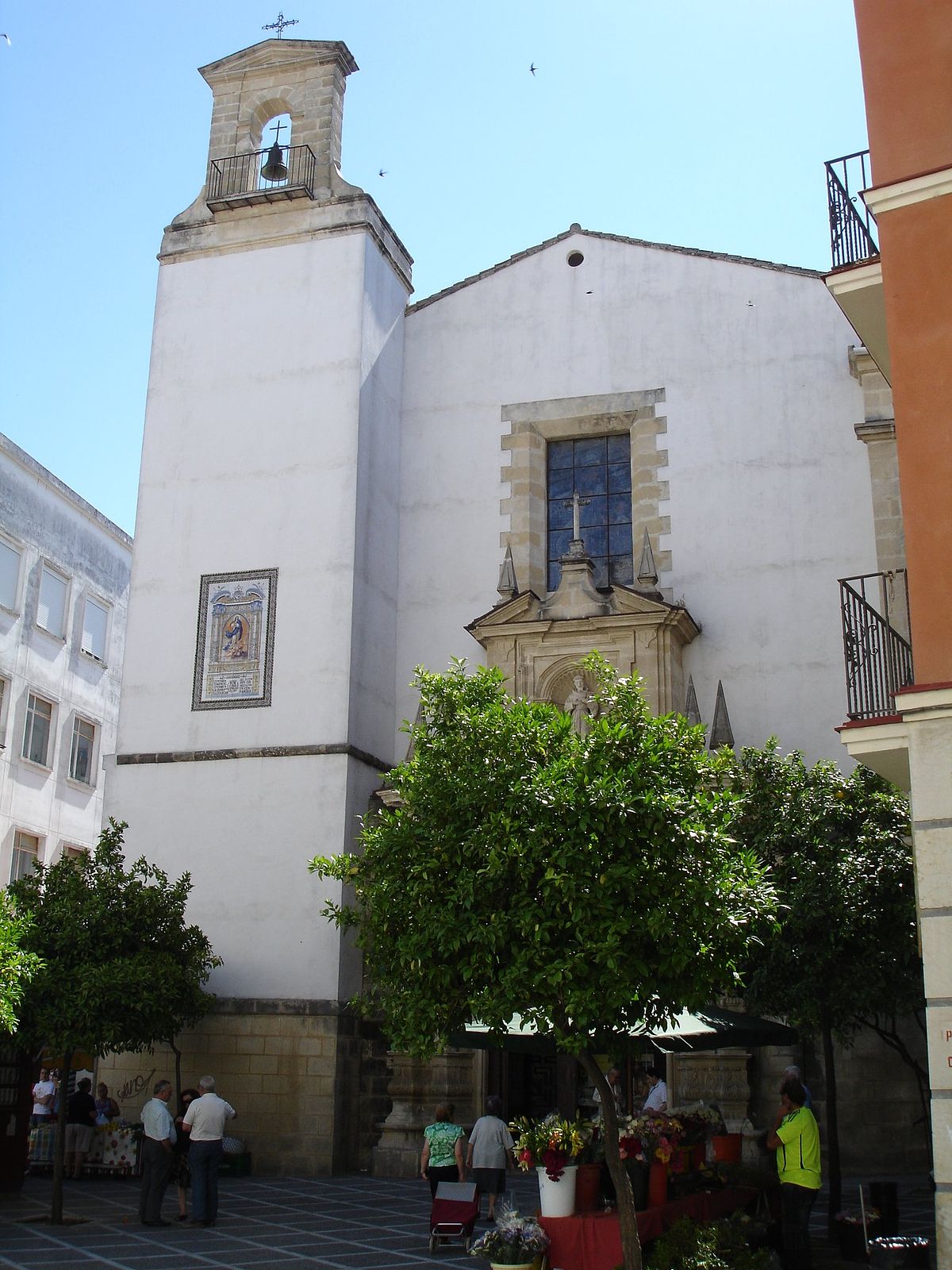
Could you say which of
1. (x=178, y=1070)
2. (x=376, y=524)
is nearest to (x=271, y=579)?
(x=376, y=524)

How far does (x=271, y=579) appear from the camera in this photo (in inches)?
739

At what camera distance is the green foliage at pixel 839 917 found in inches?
468

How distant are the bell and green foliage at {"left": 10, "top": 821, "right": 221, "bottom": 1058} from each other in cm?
1098

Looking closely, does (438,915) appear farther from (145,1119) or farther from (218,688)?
(218,688)

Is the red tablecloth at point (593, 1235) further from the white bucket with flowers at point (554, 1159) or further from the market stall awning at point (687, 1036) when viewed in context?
the market stall awning at point (687, 1036)

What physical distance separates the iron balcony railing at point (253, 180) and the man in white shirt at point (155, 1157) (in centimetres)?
1325

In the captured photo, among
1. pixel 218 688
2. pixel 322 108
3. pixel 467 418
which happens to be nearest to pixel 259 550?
pixel 218 688

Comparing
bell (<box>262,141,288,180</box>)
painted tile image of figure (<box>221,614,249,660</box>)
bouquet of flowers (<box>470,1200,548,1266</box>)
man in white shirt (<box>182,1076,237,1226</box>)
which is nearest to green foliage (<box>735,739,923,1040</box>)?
bouquet of flowers (<box>470,1200,548,1266</box>)

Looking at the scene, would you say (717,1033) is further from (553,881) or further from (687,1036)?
(553,881)

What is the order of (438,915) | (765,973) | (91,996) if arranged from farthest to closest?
(91,996)
(765,973)
(438,915)

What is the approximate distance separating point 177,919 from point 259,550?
5.75m

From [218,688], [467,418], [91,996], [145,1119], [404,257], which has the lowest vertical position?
[145,1119]

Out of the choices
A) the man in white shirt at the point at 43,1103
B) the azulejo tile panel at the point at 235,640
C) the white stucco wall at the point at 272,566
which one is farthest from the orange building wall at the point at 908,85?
the man in white shirt at the point at 43,1103

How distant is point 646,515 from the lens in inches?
740
